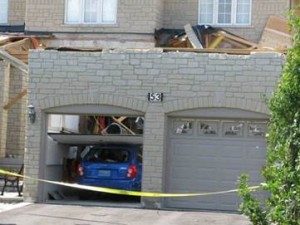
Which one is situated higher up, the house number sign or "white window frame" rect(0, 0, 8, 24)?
"white window frame" rect(0, 0, 8, 24)

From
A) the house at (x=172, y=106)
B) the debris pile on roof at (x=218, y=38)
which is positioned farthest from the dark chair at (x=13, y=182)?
the debris pile on roof at (x=218, y=38)

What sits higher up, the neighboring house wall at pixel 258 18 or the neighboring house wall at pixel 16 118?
the neighboring house wall at pixel 258 18

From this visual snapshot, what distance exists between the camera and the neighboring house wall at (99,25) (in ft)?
73.3

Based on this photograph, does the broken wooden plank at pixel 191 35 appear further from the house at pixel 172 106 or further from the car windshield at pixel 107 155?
the car windshield at pixel 107 155

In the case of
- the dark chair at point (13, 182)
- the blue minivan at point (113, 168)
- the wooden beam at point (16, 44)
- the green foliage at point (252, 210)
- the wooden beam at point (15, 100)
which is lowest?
the dark chair at point (13, 182)

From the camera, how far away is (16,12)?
24.0 metres

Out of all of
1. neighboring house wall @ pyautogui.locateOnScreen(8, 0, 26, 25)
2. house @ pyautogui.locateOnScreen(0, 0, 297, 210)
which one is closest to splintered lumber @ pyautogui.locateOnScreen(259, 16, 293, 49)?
house @ pyautogui.locateOnScreen(0, 0, 297, 210)

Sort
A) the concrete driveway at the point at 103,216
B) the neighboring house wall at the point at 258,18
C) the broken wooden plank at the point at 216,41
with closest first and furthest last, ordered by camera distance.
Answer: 1. the concrete driveway at the point at 103,216
2. the broken wooden plank at the point at 216,41
3. the neighboring house wall at the point at 258,18

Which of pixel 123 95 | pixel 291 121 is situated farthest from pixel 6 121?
pixel 291 121

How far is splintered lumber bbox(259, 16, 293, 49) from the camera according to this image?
843 inches

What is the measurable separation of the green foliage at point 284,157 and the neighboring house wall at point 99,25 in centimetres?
1550

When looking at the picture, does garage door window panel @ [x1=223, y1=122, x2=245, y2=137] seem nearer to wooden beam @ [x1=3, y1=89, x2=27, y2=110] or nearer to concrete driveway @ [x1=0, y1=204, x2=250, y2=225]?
concrete driveway @ [x1=0, y1=204, x2=250, y2=225]

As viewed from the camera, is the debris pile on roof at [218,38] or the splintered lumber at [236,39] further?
the debris pile on roof at [218,38]

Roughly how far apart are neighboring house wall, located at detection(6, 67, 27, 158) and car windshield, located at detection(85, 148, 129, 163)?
4081 mm
